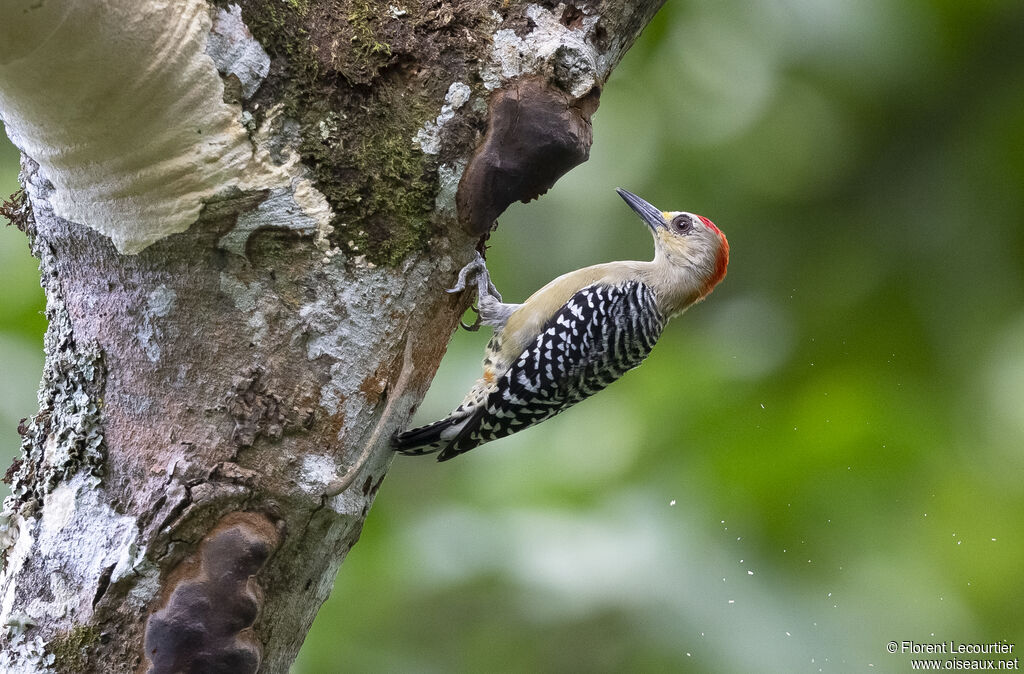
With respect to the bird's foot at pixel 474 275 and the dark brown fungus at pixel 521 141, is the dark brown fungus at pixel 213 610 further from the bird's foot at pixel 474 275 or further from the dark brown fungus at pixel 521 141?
the dark brown fungus at pixel 521 141

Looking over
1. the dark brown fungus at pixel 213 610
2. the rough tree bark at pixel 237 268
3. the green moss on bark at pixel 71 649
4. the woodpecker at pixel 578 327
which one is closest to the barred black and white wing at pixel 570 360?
the woodpecker at pixel 578 327

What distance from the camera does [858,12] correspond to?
437 centimetres

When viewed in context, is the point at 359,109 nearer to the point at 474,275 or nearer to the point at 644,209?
the point at 474,275

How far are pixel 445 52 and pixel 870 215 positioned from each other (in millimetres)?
2605

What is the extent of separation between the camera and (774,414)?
4129 millimetres

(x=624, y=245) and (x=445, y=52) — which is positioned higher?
(x=445, y=52)

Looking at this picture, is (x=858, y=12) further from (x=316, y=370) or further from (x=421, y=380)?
(x=316, y=370)

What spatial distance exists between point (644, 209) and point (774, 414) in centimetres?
122

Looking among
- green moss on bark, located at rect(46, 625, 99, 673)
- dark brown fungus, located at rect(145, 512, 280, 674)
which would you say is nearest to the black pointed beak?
dark brown fungus, located at rect(145, 512, 280, 674)

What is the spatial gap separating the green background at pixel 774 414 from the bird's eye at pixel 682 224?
30cm

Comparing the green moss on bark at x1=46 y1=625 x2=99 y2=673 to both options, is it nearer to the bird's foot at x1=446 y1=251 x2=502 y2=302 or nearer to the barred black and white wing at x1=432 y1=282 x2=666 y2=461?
the bird's foot at x1=446 y1=251 x2=502 y2=302

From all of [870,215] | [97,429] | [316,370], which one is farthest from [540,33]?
[870,215]

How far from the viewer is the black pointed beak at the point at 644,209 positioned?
14.8 feet

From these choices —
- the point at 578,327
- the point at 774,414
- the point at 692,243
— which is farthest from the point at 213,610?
the point at 692,243
